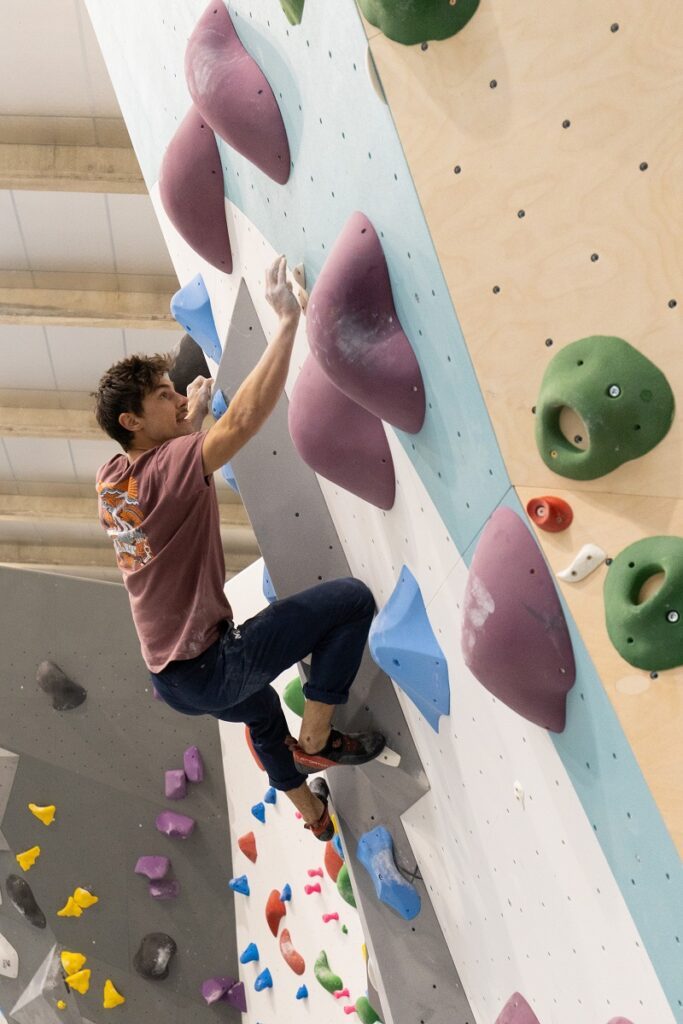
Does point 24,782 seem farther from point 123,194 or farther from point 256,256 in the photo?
point 123,194

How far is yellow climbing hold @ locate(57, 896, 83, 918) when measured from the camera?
4617 millimetres

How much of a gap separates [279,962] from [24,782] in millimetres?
1207

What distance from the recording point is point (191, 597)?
306cm

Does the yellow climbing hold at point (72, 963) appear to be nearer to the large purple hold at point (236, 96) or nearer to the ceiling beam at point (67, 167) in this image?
the large purple hold at point (236, 96)

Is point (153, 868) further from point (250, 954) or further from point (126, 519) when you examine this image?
point (126, 519)

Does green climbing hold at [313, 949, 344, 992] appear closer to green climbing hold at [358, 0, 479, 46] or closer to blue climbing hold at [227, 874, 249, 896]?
blue climbing hold at [227, 874, 249, 896]

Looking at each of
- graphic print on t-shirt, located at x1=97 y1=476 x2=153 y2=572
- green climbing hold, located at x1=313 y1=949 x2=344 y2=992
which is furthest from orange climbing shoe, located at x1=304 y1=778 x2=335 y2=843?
graphic print on t-shirt, located at x1=97 y1=476 x2=153 y2=572

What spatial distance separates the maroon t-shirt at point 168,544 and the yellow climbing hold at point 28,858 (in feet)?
6.20

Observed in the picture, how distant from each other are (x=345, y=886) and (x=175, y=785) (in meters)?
1.20

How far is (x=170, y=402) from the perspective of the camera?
3.01 metres

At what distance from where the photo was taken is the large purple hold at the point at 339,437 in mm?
2350

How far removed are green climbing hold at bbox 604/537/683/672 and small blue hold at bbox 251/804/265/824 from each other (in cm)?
291

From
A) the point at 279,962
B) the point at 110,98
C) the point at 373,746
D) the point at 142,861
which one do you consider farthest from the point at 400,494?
Answer: the point at 110,98

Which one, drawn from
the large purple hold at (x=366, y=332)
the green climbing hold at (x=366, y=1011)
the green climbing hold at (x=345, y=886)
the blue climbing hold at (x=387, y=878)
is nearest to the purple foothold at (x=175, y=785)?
the green climbing hold at (x=345, y=886)
